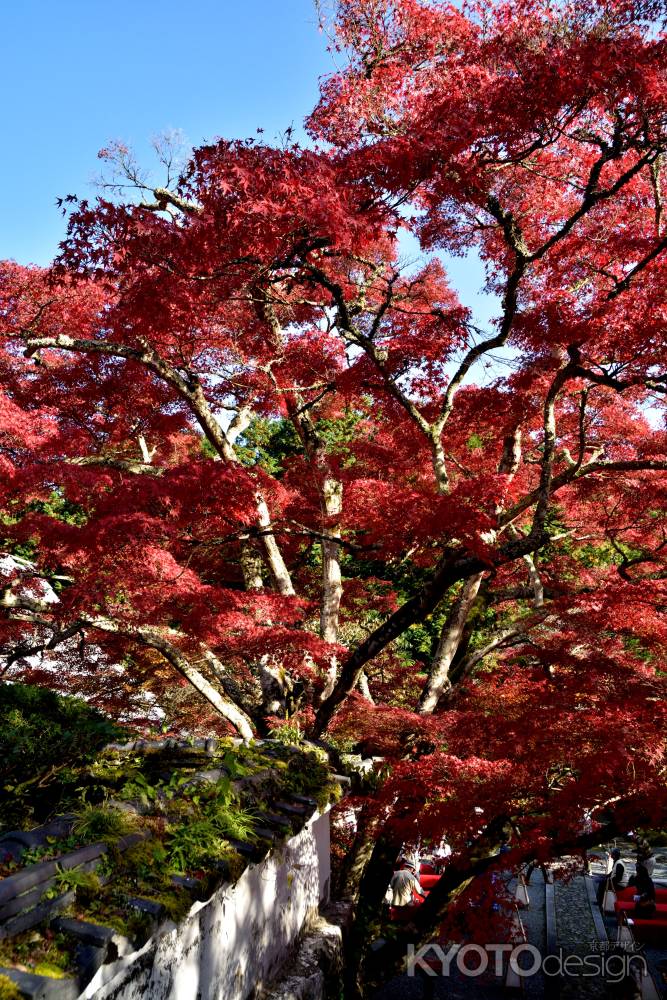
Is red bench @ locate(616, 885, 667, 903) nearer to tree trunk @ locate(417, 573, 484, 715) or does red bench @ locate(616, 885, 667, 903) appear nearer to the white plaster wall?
tree trunk @ locate(417, 573, 484, 715)

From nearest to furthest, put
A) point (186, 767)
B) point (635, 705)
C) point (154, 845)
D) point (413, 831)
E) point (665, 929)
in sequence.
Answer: point (154, 845)
point (186, 767)
point (635, 705)
point (413, 831)
point (665, 929)

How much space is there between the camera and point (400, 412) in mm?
9797

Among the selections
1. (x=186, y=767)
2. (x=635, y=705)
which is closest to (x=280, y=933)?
(x=186, y=767)

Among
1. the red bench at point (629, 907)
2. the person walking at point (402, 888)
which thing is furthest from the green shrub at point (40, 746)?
the red bench at point (629, 907)

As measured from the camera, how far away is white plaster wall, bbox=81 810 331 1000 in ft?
10.8

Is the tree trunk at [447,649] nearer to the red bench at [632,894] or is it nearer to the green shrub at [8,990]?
the green shrub at [8,990]

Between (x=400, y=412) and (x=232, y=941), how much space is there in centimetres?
702

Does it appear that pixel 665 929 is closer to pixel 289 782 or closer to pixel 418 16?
pixel 289 782

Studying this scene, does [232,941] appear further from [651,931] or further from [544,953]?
[651,931]

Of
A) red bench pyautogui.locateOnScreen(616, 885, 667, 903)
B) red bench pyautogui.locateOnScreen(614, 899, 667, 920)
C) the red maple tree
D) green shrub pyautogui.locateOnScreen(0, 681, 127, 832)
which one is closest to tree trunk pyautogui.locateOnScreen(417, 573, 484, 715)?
the red maple tree

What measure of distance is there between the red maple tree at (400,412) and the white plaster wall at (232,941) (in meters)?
2.35

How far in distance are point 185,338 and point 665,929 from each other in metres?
14.4

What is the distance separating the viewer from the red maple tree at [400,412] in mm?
6965

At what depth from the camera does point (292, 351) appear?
1055cm
